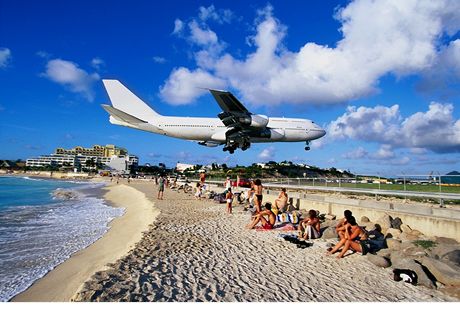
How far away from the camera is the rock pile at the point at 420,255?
5.88 metres

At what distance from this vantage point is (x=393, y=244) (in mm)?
8570

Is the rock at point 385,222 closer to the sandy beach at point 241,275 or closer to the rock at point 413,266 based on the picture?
the sandy beach at point 241,275

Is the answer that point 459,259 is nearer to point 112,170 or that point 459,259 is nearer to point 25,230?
point 25,230

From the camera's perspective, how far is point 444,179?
11.7 m

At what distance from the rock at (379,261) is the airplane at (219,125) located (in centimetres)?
1592

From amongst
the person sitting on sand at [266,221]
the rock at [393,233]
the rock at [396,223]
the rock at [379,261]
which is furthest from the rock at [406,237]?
the person sitting on sand at [266,221]

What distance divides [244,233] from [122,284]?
578 centimetres

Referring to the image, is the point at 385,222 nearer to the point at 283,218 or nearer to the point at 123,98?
the point at 283,218

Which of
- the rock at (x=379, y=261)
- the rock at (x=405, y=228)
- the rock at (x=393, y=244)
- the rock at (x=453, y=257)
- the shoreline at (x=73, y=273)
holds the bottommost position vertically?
the shoreline at (x=73, y=273)

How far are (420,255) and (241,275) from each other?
14.1ft

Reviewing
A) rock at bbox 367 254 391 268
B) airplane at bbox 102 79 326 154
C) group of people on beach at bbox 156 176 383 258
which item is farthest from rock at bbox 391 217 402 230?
→ airplane at bbox 102 79 326 154

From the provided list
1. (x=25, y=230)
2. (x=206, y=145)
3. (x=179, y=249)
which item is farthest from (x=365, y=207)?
(x=206, y=145)

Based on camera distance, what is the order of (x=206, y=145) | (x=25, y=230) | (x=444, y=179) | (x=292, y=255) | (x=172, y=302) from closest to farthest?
(x=172, y=302) → (x=292, y=255) → (x=444, y=179) → (x=25, y=230) → (x=206, y=145)

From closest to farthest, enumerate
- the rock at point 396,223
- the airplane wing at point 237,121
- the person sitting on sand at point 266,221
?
the rock at point 396,223 → the person sitting on sand at point 266,221 → the airplane wing at point 237,121
